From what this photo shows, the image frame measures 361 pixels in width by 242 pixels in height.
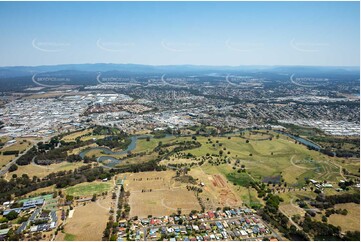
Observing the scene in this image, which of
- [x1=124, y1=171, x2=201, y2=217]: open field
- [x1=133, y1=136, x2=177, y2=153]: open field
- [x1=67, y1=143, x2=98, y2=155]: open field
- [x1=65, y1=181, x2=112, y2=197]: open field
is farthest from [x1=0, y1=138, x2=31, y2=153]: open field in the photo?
[x1=124, y1=171, x2=201, y2=217]: open field

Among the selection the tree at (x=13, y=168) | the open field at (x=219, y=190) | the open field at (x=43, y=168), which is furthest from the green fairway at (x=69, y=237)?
the tree at (x=13, y=168)

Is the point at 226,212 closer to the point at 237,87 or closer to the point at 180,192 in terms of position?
the point at 180,192

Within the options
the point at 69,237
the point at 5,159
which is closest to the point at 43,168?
the point at 5,159

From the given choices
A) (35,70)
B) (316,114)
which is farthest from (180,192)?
(35,70)

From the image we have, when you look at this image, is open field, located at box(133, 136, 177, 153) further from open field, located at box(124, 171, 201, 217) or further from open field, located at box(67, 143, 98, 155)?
open field, located at box(124, 171, 201, 217)

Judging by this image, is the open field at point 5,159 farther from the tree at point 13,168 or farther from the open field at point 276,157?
the open field at point 276,157

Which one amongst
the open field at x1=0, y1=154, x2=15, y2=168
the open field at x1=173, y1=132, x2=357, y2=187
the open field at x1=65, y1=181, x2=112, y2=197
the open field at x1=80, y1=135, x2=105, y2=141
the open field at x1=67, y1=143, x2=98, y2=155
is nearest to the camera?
the open field at x1=65, y1=181, x2=112, y2=197
